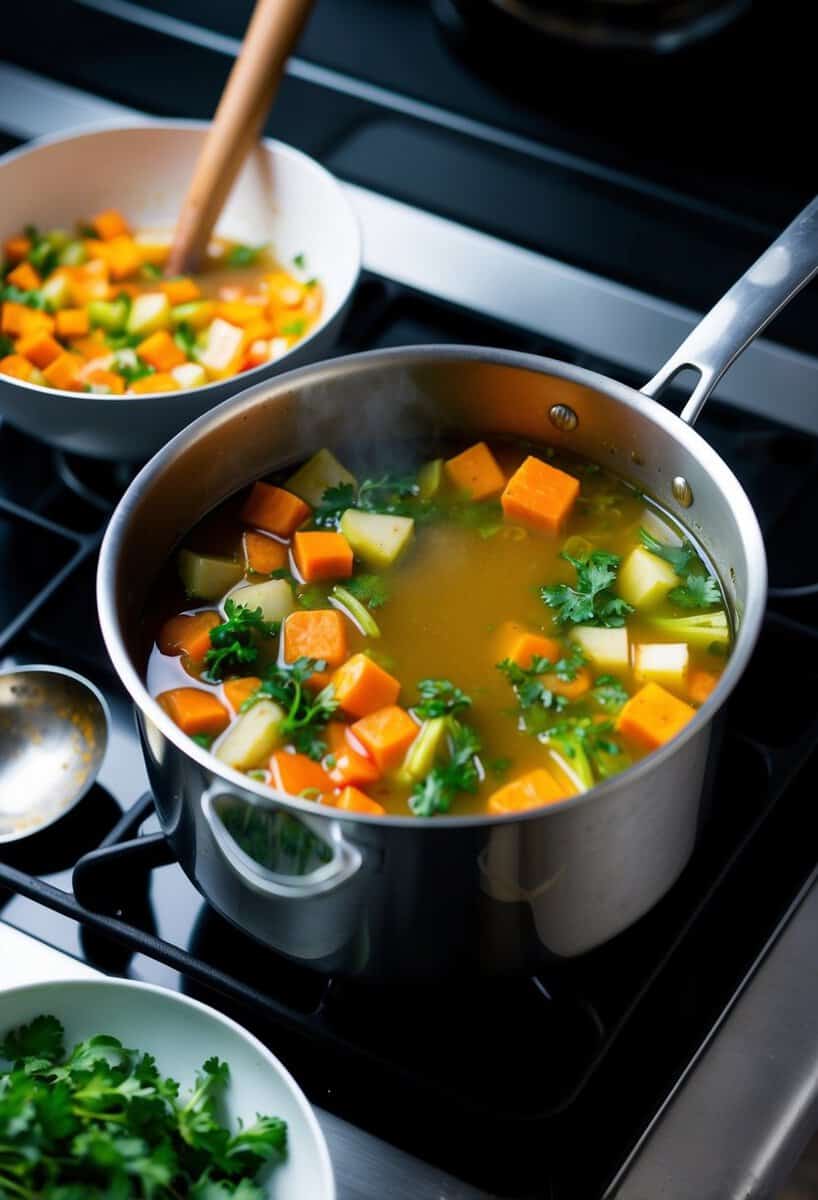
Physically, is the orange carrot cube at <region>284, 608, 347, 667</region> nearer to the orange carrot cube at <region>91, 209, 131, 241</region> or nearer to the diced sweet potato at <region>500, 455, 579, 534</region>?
the diced sweet potato at <region>500, 455, 579, 534</region>

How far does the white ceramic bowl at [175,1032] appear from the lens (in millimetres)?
1110

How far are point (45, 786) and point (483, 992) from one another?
1.56ft

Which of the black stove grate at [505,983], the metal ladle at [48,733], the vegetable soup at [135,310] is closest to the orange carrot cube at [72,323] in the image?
the vegetable soup at [135,310]

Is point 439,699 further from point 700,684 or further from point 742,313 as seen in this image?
point 742,313

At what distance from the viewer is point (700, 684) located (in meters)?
1.31

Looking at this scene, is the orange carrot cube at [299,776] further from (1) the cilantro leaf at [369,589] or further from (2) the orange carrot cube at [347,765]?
(1) the cilantro leaf at [369,589]

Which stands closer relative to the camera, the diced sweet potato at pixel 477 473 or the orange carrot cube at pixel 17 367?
the diced sweet potato at pixel 477 473

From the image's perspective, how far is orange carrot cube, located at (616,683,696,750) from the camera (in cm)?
125

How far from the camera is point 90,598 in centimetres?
162

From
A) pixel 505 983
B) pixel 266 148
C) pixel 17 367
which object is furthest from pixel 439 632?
pixel 266 148

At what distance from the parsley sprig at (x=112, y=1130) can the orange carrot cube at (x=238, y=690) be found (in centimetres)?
30

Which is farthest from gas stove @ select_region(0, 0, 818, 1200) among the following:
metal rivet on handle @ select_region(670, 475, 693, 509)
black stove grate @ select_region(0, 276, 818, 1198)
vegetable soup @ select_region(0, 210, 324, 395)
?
metal rivet on handle @ select_region(670, 475, 693, 509)

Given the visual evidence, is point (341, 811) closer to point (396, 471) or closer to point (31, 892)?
point (31, 892)

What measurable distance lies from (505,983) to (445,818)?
34cm
